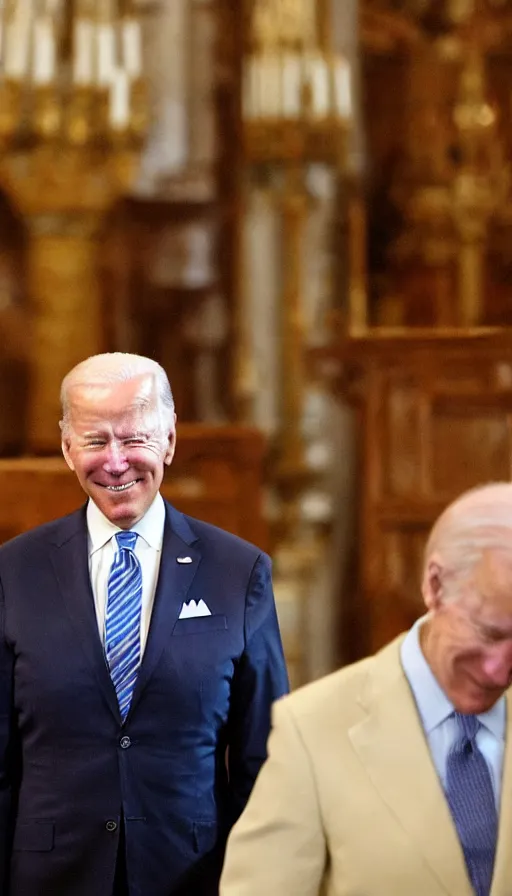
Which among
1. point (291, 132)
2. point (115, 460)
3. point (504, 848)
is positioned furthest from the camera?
point (291, 132)

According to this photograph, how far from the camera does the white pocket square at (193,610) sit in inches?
83.2

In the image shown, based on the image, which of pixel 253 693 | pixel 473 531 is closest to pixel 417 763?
pixel 473 531

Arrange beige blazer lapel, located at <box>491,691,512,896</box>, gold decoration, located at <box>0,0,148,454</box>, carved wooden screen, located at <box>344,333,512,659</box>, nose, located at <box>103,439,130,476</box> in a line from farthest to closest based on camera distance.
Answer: gold decoration, located at <box>0,0,148,454</box>
carved wooden screen, located at <box>344,333,512,659</box>
nose, located at <box>103,439,130,476</box>
beige blazer lapel, located at <box>491,691,512,896</box>

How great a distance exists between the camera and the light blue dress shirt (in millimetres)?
1704

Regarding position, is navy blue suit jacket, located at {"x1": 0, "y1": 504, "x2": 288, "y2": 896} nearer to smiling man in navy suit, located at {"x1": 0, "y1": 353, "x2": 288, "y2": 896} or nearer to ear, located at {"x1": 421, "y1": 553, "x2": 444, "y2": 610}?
smiling man in navy suit, located at {"x1": 0, "y1": 353, "x2": 288, "y2": 896}

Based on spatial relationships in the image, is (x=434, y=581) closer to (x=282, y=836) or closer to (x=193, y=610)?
(x=282, y=836)

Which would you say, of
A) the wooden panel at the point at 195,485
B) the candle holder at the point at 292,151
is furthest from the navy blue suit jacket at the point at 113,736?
the candle holder at the point at 292,151

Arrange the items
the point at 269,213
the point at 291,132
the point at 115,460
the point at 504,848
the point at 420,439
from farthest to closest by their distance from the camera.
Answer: the point at 269,213 → the point at 291,132 → the point at 420,439 → the point at 115,460 → the point at 504,848

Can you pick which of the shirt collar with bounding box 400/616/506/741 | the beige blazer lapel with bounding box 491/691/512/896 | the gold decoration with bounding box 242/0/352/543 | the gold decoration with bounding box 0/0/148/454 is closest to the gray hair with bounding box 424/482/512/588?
the shirt collar with bounding box 400/616/506/741

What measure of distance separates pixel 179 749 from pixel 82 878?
247 mm

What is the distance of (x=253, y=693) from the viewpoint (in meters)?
2.13

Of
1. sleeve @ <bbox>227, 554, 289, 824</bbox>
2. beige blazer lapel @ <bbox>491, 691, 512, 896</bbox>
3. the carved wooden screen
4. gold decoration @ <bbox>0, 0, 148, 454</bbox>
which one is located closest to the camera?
beige blazer lapel @ <bbox>491, 691, 512, 896</bbox>

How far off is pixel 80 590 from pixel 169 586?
0.45 feet

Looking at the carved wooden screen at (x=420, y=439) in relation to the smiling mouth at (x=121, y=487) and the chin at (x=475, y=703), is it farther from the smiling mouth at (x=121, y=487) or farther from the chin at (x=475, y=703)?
the chin at (x=475, y=703)
